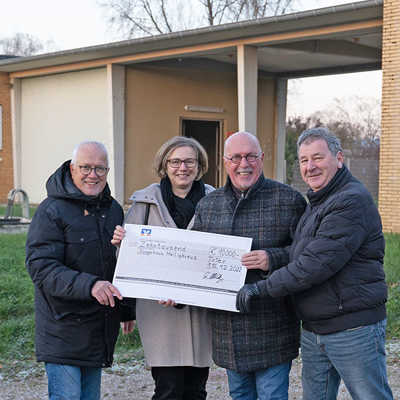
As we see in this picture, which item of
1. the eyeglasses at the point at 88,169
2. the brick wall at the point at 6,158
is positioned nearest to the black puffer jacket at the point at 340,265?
→ the eyeglasses at the point at 88,169

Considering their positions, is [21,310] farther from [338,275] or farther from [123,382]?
[338,275]

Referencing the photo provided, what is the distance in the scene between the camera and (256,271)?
3.33 meters

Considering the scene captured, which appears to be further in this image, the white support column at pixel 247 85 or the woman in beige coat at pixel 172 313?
the white support column at pixel 247 85

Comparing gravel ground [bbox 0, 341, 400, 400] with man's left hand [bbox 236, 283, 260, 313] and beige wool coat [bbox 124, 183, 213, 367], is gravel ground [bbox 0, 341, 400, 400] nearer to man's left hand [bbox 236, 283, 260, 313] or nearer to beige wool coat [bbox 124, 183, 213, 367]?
beige wool coat [bbox 124, 183, 213, 367]

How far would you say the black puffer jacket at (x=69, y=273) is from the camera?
315 cm

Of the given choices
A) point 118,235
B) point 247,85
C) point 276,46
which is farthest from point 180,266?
point 276,46

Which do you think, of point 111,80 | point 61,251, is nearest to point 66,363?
point 61,251

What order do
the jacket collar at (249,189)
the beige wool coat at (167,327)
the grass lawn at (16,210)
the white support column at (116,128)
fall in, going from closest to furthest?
the jacket collar at (249,189), the beige wool coat at (167,327), the grass lawn at (16,210), the white support column at (116,128)

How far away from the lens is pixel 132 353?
5.77 m

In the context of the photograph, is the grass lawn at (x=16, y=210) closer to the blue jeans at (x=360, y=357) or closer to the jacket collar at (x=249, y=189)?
the jacket collar at (x=249, y=189)

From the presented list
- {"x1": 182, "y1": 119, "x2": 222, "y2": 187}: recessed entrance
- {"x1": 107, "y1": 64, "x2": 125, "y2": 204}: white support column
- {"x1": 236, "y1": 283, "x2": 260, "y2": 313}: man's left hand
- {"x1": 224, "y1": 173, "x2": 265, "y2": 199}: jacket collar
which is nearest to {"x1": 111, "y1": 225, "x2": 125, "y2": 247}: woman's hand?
{"x1": 224, "y1": 173, "x2": 265, "y2": 199}: jacket collar

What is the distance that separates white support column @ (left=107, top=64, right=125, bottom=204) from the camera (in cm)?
1778

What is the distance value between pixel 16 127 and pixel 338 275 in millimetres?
19661

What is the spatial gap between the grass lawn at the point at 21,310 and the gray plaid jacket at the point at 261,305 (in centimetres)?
261
